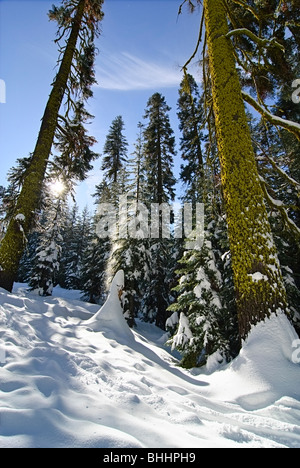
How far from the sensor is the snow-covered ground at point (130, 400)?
1374mm

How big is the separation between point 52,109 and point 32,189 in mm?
2836

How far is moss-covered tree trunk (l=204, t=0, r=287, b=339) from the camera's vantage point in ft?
9.82

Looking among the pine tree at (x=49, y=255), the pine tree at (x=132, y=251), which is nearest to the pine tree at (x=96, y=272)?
the pine tree at (x=49, y=255)

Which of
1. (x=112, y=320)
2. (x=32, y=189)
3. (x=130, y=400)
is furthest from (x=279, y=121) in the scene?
(x=32, y=189)

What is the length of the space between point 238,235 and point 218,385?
203cm
